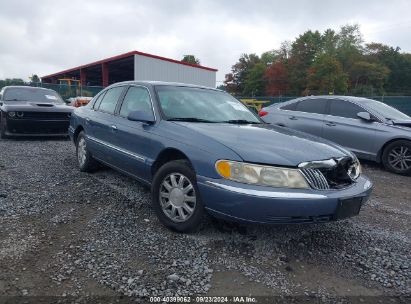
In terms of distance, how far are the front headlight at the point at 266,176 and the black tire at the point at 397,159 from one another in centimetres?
462

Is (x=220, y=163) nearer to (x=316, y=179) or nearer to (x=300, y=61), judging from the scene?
(x=316, y=179)

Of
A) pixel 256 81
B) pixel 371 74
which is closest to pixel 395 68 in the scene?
pixel 371 74

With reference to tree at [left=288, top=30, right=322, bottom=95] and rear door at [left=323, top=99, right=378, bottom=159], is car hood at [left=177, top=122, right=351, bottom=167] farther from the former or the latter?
tree at [left=288, top=30, right=322, bottom=95]

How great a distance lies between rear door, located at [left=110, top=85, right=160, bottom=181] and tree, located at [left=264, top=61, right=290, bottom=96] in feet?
194

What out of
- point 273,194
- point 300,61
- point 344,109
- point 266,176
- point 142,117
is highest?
point 300,61

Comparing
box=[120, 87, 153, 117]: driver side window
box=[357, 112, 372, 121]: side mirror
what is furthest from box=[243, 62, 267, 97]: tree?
box=[120, 87, 153, 117]: driver side window

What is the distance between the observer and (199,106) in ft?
13.6

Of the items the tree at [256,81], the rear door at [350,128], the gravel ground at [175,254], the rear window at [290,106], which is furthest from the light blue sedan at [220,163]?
the tree at [256,81]

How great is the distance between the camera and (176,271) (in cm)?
270

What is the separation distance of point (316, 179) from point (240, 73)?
7866cm

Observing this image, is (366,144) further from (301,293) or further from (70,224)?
(70,224)

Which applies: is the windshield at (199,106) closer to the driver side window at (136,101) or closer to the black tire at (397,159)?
the driver side window at (136,101)

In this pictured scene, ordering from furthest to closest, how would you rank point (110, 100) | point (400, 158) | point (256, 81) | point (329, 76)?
point (256, 81) < point (329, 76) < point (400, 158) < point (110, 100)

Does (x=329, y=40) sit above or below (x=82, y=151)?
above
